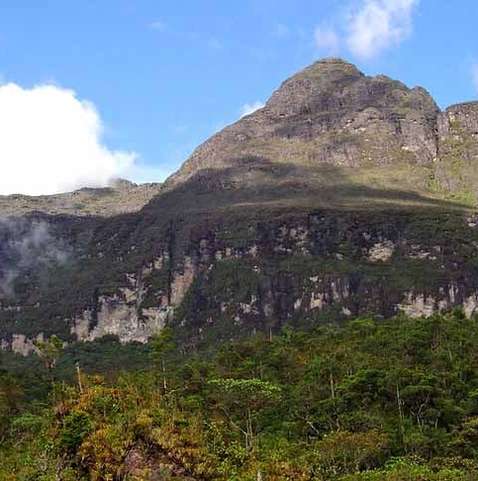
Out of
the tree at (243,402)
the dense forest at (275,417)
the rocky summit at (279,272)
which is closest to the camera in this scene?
the dense forest at (275,417)

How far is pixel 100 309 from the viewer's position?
611 feet

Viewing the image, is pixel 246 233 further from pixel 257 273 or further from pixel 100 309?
pixel 100 309

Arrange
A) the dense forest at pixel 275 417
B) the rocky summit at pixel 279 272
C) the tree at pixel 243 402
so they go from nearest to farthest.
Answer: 1. the dense forest at pixel 275 417
2. the tree at pixel 243 402
3. the rocky summit at pixel 279 272

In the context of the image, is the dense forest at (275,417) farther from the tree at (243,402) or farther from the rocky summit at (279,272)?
the rocky summit at (279,272)

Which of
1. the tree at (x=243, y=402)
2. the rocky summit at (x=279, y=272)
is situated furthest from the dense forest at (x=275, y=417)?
the rocky summit at (x=279, y=272)

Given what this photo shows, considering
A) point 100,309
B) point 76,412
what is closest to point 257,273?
point 100,309

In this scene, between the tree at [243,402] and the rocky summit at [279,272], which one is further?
the rocky summit at [279,272]

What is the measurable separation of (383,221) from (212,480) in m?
132

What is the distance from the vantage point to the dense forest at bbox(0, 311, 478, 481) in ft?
139

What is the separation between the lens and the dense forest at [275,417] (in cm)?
4222

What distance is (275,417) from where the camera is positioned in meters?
63.0

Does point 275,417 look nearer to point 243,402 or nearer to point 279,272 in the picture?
point 243,402

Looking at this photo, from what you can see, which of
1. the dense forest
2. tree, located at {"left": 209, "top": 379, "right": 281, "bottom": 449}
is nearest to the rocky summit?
the dense forest

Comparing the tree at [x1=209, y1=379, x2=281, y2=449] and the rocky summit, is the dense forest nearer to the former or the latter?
the tree at [x1=209, y1=379, x2=281, y2=449]
